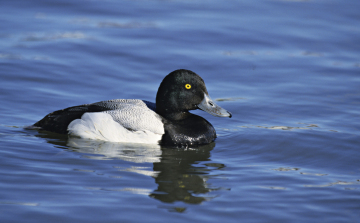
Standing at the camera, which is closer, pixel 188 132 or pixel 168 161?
pixel 168 161

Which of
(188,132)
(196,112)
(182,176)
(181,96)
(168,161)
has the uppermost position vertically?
(181,96)

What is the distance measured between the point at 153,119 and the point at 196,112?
2257 millimetres

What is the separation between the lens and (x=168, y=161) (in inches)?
284

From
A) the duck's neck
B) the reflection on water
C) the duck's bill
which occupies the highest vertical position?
the duck's bill

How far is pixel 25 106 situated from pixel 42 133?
60.4 inches

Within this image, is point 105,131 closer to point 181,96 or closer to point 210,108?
point 181,96

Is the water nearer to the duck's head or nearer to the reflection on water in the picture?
the reflection on water

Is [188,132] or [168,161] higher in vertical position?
[188,132]

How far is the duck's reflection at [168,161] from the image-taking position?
20.0 ft

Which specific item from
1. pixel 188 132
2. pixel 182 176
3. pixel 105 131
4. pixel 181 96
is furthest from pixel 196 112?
pixel 182 176

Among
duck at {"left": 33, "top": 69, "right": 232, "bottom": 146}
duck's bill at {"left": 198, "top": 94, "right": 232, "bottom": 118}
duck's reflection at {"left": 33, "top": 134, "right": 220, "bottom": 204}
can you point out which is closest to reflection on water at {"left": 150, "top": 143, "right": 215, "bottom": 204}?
duck's reflection at {"left": 33, "top": 134, "right": 220, "bottom": 204}

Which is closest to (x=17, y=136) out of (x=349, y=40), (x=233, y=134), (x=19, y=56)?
(x=233, y=134)

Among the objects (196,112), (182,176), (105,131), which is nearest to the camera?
(182,176)

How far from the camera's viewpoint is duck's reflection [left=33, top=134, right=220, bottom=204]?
6.10 metres
